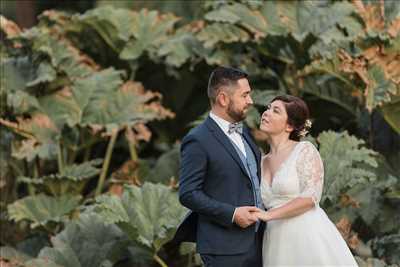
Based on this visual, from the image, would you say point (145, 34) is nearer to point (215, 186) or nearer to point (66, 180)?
point (66, 180)

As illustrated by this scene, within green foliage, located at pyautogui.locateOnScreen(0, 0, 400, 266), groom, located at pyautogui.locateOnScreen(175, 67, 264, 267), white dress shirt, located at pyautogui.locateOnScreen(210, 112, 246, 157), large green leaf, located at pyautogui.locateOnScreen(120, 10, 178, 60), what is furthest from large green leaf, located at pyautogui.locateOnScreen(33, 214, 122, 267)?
large green leaf, located at pyautogui.locateOnScreen(120, 10, 178, 60)

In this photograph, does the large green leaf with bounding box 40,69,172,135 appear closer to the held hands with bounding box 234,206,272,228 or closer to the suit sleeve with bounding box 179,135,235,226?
the suit sleeve with bounding box 179,135,235,226

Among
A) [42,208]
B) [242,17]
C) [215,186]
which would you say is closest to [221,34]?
[242,17]

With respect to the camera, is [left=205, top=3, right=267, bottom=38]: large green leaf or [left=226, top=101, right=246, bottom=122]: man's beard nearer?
[left=226, top=101, right=246, bottom=122]: man's beard

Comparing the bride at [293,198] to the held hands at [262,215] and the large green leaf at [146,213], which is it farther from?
the large green leaf at [146,213]

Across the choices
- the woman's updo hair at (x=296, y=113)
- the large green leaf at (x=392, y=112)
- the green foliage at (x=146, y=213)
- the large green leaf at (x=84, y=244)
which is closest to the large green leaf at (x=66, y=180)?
the large green leaf at (x=84, y=244)

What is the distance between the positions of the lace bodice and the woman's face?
108mm

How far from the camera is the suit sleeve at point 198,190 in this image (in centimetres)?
331

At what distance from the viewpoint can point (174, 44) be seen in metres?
6.44

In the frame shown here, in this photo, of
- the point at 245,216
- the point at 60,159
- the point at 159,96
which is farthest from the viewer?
the point at 159,96

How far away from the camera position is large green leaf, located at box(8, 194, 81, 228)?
17.5 ft

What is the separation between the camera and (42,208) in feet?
17.9

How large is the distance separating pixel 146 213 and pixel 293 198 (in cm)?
140

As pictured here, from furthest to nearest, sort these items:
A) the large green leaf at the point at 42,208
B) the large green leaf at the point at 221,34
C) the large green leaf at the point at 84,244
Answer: the large green leaf at the point at 221,34, the large green leaf at the point at 42,208, the large green leaf at the point at 84,244
